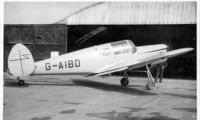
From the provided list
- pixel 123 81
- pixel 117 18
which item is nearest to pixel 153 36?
pixel 117 18

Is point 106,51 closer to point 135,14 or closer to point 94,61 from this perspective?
point 94,61

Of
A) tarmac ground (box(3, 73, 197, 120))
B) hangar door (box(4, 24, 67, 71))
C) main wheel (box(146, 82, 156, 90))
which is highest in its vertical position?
hangar door (box(4, 24, 67, 71))

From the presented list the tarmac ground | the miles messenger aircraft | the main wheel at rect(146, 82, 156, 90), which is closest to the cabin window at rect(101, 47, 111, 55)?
the miles messenger aircraft

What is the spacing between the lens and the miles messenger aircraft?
483 inches

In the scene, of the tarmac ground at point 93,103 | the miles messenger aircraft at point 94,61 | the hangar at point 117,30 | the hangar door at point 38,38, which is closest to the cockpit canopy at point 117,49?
the miles messenger aircraft at point 94,61

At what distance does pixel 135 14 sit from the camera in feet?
60.2

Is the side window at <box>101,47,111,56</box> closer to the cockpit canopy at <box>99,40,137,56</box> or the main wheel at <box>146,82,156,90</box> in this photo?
the cockpit canopy at <box>99,40,137,56</box>

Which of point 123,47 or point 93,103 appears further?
point 123,47

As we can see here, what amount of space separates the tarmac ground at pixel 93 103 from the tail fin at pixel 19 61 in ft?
2.89

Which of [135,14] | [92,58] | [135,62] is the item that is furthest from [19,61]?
[135,14]

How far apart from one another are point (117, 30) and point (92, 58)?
7020mm

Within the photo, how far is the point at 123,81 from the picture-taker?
1478 cm

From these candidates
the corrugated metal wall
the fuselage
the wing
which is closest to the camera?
the wing

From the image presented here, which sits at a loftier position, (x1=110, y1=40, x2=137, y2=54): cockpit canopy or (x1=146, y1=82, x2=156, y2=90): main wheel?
(x1=110, y1=40, x2=137, y2=54): cockpit canopy
